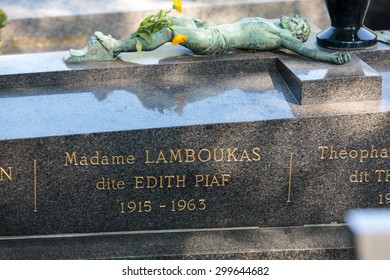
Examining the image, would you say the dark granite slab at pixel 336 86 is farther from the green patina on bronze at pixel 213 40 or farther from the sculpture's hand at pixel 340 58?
the green patina on bronze at pixel 213 40

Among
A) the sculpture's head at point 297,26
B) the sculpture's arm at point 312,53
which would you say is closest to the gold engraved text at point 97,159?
the sculpture's arm at point 312,53

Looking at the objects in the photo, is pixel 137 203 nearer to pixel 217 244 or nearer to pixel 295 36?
pixel 217 244

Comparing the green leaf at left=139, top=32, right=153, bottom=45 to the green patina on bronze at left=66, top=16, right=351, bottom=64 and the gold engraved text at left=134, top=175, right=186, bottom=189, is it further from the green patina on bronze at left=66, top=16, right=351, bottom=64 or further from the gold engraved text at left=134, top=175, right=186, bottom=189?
the gold engraved text at left=134, top=175, right=186, bottom=189

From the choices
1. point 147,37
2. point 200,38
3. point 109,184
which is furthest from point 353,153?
point 147,37

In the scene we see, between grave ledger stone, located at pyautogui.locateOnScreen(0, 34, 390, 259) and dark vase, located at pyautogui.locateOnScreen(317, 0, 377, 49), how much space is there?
2.48ft

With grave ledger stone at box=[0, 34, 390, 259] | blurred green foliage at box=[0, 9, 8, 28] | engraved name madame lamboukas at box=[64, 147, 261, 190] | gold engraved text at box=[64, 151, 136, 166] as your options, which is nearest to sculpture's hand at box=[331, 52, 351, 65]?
grave ledger stone at box=[0, 34, 390, 259]

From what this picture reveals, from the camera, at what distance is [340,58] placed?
19.1ft

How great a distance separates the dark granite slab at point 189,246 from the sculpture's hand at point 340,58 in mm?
1167

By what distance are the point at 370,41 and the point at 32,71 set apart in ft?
8.14

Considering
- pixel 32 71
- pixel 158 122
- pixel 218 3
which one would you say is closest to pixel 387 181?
pixel 158 122

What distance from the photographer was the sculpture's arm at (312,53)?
5.82 meters

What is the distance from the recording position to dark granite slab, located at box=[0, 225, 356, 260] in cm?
525

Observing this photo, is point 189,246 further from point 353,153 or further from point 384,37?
point 384,37
